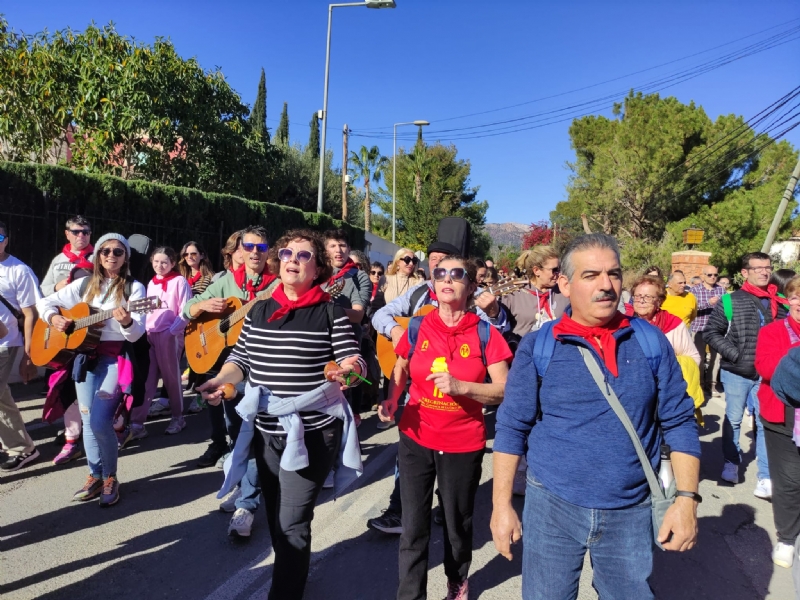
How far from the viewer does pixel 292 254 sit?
9.24ft

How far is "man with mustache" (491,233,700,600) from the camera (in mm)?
1949

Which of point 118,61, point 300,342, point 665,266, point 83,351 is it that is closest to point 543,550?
point 300,342

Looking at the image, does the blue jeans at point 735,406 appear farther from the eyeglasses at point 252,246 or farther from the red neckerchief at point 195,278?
the red neckerchief at point 195,278

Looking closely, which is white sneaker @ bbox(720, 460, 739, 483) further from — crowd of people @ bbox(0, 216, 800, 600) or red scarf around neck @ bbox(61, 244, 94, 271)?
red scarf around neck @ bbox(61, 244, 94, 271)

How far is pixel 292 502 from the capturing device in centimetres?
267

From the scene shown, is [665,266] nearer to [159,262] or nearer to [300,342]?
[159,262]

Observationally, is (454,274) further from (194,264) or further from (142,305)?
(194,264)

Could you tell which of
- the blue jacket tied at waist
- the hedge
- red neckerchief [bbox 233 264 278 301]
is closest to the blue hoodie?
the blue jacket tied at waist

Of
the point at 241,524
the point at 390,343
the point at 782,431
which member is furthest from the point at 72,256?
the point at 782,431

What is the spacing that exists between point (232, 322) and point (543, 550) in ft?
10.5

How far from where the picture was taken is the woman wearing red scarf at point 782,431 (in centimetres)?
342

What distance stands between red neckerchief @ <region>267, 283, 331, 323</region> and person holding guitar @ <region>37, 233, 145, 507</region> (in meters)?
1.66

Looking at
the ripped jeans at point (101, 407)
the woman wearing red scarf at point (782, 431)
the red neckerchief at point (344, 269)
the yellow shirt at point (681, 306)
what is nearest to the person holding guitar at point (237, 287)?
the red neckerchief at point (344, 269)

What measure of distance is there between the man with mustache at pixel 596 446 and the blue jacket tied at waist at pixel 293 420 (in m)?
0.95
